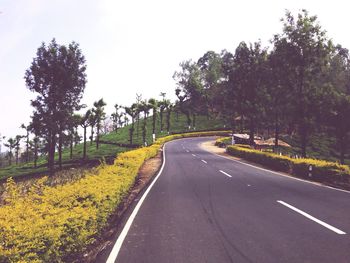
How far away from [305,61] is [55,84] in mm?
28441

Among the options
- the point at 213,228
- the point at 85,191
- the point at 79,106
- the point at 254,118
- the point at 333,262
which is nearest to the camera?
the point at 333,262

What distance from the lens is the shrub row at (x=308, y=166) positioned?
55.4 feet

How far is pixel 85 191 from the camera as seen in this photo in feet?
28.4

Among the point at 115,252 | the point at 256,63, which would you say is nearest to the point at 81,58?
the point at 256,63

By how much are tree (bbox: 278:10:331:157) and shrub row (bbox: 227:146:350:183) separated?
7.34 m

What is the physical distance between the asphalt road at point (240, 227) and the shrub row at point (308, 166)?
3474mm

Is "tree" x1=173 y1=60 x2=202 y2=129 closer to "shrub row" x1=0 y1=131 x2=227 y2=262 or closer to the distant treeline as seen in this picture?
the distant treeline

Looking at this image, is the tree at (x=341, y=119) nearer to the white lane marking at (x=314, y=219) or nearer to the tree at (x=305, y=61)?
the tree at (x=305, y=61)

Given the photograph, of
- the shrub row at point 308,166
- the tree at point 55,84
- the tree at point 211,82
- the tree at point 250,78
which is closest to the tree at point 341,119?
the tree at point 250,78

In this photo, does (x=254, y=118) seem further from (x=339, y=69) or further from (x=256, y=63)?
(x=339, y=69)

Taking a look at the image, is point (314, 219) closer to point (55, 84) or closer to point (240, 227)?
point (240, 227)

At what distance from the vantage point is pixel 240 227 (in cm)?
805

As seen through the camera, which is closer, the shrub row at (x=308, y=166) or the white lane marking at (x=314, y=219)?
the white lane marking at (x=314, y=219)

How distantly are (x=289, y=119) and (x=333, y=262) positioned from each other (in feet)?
103
